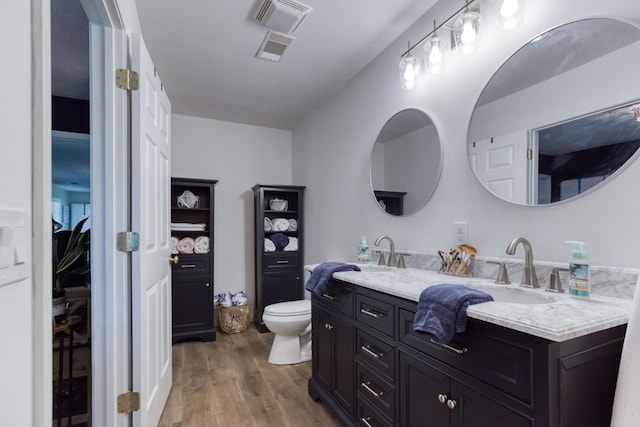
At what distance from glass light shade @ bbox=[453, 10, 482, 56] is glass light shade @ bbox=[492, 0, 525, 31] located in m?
0.13

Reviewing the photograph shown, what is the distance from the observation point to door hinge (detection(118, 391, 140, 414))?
1438 millimetres

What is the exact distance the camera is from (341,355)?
70.2 inches

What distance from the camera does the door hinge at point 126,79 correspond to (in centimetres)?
145

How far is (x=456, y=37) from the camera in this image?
1.65 meters

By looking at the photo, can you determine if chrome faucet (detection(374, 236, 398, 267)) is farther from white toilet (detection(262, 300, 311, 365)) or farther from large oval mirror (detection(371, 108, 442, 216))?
white toilet (detection(262, 300, 311, 365))

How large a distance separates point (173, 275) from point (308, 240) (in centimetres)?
144

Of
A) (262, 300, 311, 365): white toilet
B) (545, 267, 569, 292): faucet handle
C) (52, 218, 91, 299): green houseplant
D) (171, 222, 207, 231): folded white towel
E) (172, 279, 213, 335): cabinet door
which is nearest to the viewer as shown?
(545, 267, 569, 292): faucet handle

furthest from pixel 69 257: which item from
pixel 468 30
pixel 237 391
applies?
pixel 468 30

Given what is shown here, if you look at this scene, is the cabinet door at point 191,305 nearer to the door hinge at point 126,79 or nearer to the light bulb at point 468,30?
the door hinge at point 126,79

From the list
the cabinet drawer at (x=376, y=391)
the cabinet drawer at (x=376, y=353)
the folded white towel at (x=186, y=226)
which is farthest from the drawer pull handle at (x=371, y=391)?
the folded white towel at (x=186, y=226)

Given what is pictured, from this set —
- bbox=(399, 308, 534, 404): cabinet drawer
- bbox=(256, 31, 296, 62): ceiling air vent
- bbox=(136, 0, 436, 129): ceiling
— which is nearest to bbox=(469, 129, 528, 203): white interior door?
bbox=(399, 308, 534, 404): cabinet drawer

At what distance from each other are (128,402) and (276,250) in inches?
86.1

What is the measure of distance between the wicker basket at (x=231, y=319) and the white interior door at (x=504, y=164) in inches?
110

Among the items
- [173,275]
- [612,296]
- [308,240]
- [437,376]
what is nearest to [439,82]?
[612,296]
